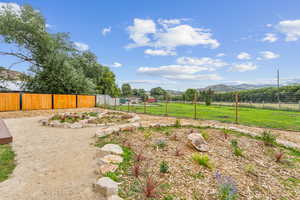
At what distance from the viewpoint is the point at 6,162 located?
2357 millimetres

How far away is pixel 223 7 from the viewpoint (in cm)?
729

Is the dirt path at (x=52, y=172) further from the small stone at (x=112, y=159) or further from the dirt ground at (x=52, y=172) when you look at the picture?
the small stone at (x=112, y=159)

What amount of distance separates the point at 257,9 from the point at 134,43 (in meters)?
10.0

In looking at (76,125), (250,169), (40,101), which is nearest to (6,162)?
(76,125)

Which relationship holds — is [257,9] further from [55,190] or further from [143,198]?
[55,190]

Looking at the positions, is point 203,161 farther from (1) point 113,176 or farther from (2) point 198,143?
(1) point 113,176

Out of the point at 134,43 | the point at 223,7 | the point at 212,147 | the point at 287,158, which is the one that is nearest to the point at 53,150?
the point at 212,147

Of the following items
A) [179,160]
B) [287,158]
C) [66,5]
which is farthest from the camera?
[66,5]

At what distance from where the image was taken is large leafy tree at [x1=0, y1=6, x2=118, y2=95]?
11.4 metres

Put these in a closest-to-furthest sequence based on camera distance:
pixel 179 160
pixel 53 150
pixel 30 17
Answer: pixel 179 160 → pixel 53 150 → pixel 30 17

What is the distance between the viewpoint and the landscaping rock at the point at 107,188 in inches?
61.7

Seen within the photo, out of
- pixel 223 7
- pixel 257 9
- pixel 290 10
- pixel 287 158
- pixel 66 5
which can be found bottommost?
pixel 287 158

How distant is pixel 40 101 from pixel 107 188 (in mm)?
12685

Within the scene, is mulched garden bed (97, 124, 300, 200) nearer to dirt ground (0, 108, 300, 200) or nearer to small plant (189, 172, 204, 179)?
small plant (189, 172, 204, 179)
